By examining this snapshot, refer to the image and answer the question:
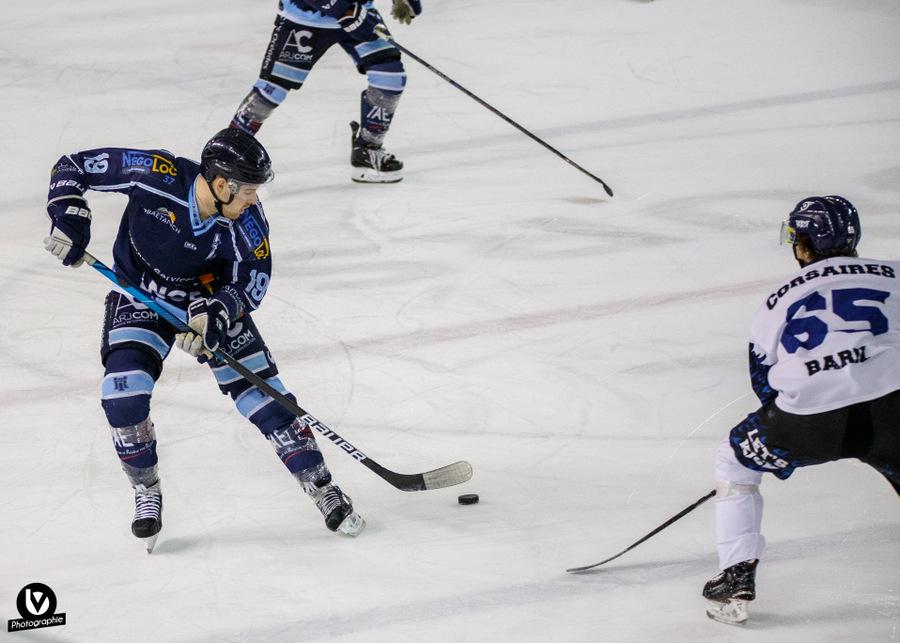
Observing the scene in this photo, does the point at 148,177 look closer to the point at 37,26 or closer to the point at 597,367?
the point at 597,367

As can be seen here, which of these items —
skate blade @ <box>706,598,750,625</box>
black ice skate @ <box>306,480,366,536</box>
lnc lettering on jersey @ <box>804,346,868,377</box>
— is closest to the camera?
lnc lettering on jersey @ <box>804,346,868,377</box>

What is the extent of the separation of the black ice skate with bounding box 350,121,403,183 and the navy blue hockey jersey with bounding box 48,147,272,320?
262 cm

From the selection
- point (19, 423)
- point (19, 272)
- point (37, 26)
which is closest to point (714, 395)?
point (19, 423)

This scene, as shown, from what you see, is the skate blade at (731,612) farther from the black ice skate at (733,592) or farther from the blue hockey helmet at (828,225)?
the blue hockey helmet at (828,225)

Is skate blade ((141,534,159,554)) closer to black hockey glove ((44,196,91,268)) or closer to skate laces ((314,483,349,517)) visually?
skate laces ((314,483,349,517))

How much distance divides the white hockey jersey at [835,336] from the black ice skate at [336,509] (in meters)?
1.23

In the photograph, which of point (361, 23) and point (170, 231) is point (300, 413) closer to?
point (170, 231)

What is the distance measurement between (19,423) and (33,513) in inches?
23.0

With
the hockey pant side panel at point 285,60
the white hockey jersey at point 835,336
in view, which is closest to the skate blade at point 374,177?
the hockey pant side panel at point 285,60

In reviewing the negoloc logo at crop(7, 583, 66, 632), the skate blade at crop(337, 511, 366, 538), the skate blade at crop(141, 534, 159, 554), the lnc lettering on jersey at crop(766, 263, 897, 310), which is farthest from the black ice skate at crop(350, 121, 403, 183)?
the lnc lettering on jersey at crop(766, 263, 897, 310)

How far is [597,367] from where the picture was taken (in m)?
4.20

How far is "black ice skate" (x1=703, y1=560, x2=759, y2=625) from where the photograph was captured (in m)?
2.81

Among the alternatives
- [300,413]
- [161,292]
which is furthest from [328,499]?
[161,292]

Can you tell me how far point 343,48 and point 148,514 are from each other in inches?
116
